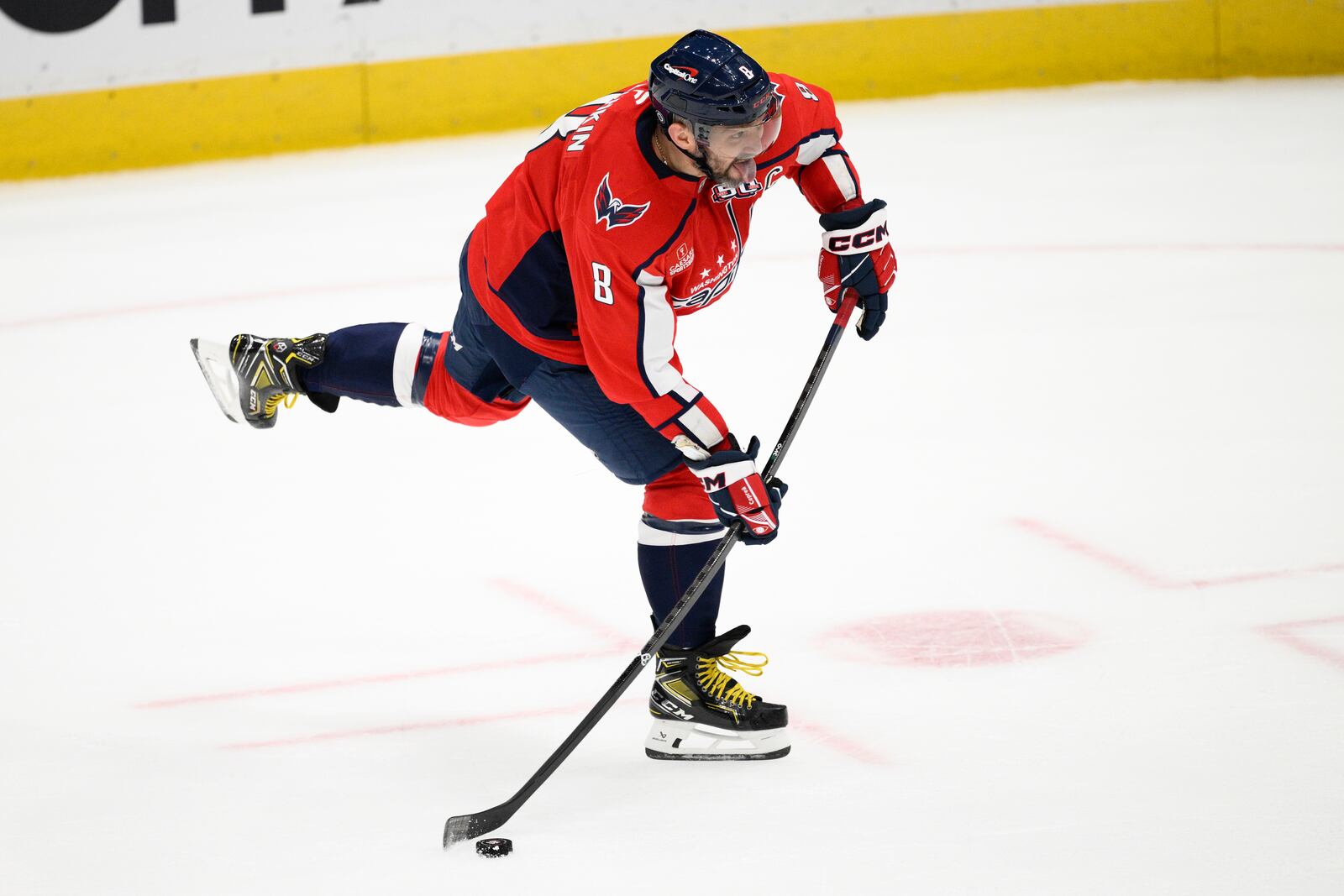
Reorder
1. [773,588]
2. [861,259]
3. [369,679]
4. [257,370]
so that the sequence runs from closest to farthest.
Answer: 1. [861,259]
2. [369,679]
3. [773,588]
4. [257,370]

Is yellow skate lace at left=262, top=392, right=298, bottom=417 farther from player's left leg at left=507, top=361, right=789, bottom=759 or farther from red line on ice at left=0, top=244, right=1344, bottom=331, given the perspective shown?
red line on ice at left=0, top=244, right=1344, bottom=331

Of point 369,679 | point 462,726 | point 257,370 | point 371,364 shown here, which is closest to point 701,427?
point 462,726

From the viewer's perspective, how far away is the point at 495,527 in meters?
4.07

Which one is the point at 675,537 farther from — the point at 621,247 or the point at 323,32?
the point at 323,32

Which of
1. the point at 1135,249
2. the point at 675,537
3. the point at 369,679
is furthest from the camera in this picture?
the point at 1135,249

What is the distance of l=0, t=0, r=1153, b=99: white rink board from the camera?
295 inches

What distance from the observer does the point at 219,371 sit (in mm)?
3900

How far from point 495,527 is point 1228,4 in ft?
19.0

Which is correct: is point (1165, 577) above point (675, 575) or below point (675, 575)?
below

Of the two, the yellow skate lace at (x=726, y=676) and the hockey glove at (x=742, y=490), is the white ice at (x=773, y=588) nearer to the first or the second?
the yellow skate lace at (x=726, y=676)

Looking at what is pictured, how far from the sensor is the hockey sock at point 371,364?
11.6ft

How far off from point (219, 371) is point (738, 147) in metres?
1.76

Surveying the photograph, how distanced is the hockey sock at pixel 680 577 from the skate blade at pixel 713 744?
0.50 ft

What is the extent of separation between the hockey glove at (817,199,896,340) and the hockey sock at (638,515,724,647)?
1.77 feet
